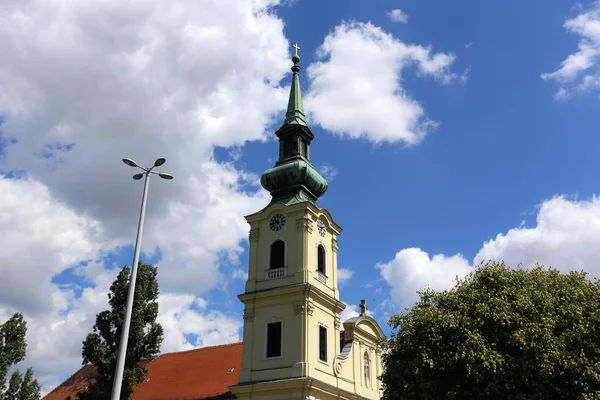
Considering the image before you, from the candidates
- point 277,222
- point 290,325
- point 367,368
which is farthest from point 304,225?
point 367,368

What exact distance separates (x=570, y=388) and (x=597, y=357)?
1.45 meters

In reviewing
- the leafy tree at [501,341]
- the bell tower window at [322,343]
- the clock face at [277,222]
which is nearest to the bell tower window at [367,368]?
the bell tower window at [322,343]

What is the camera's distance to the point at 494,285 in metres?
24.1

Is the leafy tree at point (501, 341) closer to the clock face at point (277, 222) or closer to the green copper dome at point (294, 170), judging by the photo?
the clock face at point (277, 222)

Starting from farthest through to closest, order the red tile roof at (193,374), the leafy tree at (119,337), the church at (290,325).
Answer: the red tile roof at (193,374) < the church at (290,325) < the leafy tree at (119,337)

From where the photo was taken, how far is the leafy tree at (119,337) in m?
28.7

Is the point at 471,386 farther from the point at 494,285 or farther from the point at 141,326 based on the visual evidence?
the point at 141,326

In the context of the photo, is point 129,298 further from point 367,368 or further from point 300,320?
point 367,368

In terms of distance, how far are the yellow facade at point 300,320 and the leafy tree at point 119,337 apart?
535cm

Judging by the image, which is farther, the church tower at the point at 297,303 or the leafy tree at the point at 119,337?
the church tower at the point at 297,303

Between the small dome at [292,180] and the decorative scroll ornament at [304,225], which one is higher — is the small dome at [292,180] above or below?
above

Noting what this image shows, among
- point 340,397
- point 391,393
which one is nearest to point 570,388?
point 391,393

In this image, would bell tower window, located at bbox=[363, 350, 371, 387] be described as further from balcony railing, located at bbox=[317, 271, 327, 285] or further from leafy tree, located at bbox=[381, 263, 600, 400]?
leafy tree, located at bbox=[381, 263, 600, 400]

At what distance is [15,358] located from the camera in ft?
105
